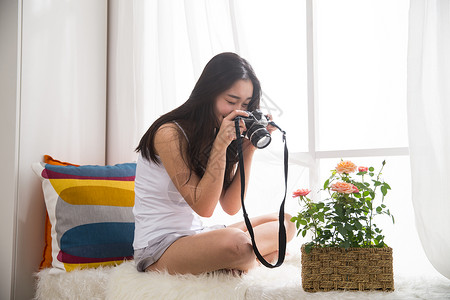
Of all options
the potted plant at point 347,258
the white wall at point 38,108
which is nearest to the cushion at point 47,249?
the white wall at point 38,108

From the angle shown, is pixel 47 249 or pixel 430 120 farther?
pixel 47 249

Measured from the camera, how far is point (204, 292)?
1044 millimetres

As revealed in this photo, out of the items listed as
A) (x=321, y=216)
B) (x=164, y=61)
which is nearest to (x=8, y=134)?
(x=164, y=61)

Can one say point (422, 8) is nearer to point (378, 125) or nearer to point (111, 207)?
point (378, 125)

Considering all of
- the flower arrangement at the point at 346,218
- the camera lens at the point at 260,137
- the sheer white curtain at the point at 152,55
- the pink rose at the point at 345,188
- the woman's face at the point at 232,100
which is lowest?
the flower arrangement at the point at 346,218

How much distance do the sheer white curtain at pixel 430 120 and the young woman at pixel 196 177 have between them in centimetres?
44

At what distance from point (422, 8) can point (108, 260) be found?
1417 mm

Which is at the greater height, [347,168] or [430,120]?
[430,120]

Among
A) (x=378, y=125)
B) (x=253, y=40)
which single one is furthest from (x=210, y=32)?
(x=378, y=125)

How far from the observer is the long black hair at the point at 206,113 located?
1.27 meters

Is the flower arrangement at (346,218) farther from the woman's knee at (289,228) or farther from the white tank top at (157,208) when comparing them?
the white tank top at (157,208)

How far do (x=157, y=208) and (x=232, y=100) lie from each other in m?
0.44

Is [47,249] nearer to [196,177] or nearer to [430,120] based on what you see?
[196,177]

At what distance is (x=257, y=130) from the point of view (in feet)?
3.65
